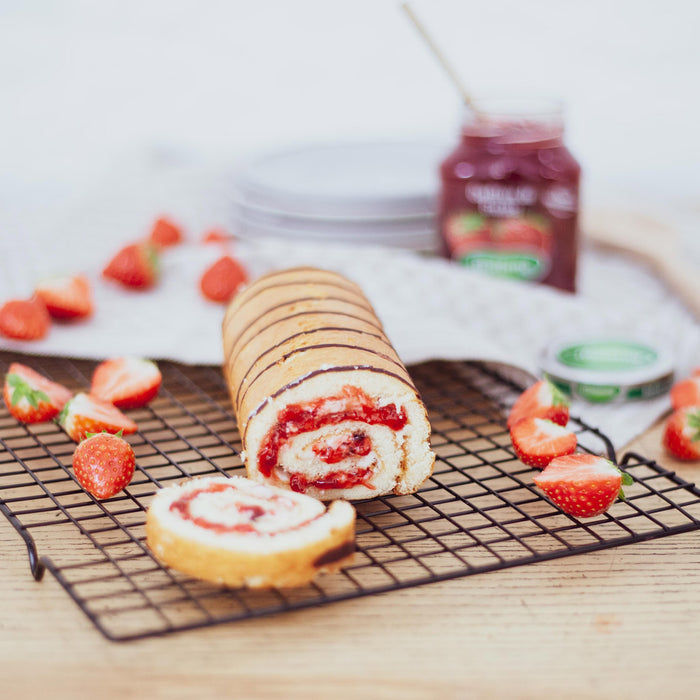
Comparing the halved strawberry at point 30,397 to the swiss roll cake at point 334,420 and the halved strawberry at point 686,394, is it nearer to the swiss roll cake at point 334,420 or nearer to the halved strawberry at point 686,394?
the swiss roll cake at point 334,420

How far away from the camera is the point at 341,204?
12.8ft

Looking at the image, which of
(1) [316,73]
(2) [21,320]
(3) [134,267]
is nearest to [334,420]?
(2) [21,320]

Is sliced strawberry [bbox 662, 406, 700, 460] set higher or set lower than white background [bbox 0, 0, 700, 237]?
lower

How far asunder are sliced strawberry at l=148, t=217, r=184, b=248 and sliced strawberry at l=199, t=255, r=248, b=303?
685 mm

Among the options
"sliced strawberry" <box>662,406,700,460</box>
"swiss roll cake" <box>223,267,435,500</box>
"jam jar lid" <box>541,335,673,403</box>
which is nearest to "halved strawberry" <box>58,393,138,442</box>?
"swiss roll cake" <box>223,267,435,500</box>

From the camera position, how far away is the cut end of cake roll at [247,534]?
1873mm

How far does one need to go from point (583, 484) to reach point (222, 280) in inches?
67.4

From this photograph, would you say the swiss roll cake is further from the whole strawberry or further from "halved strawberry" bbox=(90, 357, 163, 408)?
"halved strawberry" bbox=(90, 357, 163, 408)

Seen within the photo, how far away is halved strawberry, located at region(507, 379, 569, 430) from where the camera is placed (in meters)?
2.54

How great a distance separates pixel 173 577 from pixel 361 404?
56 centimetres

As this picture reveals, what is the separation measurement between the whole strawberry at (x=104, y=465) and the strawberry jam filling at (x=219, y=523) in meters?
0.28

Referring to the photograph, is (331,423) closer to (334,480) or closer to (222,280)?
(334,480)

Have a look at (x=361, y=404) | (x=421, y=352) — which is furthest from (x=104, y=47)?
(x=361, y=404)

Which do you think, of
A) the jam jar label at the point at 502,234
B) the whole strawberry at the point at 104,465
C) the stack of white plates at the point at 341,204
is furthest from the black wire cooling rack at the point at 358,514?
the stack of white plates at the point at 341,204
